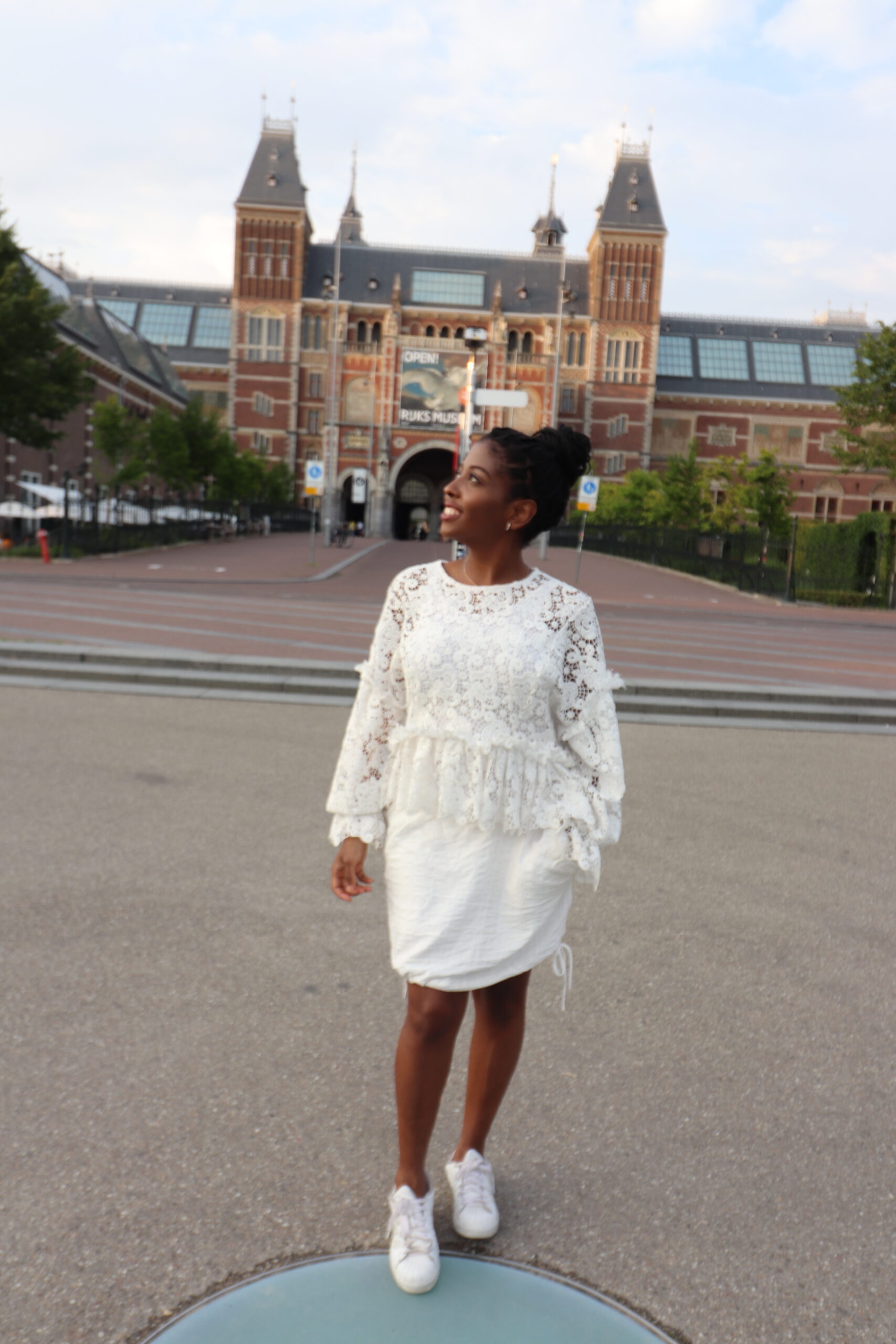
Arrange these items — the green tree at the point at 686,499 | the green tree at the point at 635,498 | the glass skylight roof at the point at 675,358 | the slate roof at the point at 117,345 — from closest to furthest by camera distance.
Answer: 1. the green tree at the point at 686,499
2. the green tree at the point at 635,498
3. the slate roof at the point at 117,345
4. the glass skylight roof at the point at 675,358

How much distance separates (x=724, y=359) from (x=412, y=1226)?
77.4 m

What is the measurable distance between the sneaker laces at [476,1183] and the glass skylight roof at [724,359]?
75.4 m

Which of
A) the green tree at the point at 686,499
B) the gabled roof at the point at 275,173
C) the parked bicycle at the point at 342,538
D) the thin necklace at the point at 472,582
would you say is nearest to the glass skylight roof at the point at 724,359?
the gabled roof at the point at 275,173

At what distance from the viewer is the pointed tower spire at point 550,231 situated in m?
77.1

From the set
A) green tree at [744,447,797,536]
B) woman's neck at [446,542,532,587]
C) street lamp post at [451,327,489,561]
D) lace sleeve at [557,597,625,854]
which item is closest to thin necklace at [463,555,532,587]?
woman's neck at [446,542,532,587]

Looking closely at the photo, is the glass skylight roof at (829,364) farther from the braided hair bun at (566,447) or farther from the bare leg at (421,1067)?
the bare leg at (421,1067)

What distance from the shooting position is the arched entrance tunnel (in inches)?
2805

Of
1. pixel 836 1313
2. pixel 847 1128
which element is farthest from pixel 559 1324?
pixel 847 1128

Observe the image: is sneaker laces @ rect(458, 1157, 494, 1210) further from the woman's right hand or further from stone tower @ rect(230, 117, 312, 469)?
stone tower @ rect(230, 117, 312, 469)

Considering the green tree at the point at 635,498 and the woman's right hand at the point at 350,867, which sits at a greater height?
the green tree at the point at 635,498

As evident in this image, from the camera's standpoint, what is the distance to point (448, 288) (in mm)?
69062

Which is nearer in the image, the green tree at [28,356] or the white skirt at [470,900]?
the white skirt at [470,900]

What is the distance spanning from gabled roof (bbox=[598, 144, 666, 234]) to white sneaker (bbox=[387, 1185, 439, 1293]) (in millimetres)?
71358

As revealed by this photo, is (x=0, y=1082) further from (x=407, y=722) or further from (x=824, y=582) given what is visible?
(x=824, y=582)
